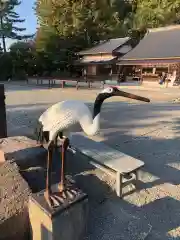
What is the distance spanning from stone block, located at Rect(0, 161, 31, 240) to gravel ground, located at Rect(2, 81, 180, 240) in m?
1.30

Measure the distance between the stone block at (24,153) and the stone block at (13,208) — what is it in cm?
73

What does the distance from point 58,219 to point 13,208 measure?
572 millimetres

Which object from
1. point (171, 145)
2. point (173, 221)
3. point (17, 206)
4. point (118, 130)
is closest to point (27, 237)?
point (17, 206)

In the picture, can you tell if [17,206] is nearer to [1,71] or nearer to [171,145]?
[171,145]

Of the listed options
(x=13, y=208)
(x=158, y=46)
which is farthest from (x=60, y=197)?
(x=158, y=46)

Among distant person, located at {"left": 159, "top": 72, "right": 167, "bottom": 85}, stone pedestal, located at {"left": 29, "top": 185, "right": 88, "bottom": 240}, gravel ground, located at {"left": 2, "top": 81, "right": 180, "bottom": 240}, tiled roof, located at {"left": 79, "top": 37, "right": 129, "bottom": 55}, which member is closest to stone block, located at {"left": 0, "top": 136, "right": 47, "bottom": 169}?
stone pedestal, located at {"left": 29, "top": 185, "right": 88, "bottom": 240}

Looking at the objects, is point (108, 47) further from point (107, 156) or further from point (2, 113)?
point (107, 156)

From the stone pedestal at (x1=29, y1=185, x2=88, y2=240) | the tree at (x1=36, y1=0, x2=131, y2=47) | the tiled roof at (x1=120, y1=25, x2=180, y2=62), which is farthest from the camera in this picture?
the tree at (x1=36, y1=0, x2=131, y2=47)

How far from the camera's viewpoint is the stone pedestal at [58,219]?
242cm

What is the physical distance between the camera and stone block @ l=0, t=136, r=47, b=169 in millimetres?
3922

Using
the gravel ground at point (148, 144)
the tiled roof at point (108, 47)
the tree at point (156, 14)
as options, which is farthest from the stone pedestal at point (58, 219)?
the tree at point (156, 14)

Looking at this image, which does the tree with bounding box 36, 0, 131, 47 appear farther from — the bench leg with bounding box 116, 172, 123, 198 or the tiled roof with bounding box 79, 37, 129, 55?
the bench leg with bounding box 116, 172, 123, 198

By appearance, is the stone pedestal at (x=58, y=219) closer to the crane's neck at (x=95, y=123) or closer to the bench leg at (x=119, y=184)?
the crane's neck at (x=95, y=123)

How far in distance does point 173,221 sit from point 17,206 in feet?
6.03
